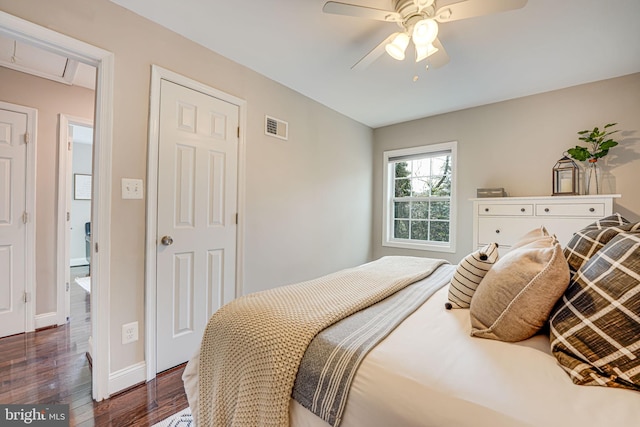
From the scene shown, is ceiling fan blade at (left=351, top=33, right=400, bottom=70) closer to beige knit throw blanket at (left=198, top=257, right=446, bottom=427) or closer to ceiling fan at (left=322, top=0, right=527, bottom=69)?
ceiling fan at (left=322, top=0, right=527, bottom=69)

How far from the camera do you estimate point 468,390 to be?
0.67 metres

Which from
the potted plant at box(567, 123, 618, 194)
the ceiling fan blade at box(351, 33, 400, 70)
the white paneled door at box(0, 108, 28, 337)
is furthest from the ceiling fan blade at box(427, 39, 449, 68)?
the white paneled door at box(0, 108, 28, 337)

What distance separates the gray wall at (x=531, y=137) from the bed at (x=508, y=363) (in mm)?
1995

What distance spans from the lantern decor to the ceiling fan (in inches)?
74.4

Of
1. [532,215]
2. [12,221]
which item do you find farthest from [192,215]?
[532,215]

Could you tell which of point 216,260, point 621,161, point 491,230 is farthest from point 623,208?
point 216,260

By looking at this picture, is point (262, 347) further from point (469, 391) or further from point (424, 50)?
point (424, 50)

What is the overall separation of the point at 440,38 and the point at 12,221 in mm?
3856

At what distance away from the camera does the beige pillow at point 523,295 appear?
85 cm

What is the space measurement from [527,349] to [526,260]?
0.28 metres

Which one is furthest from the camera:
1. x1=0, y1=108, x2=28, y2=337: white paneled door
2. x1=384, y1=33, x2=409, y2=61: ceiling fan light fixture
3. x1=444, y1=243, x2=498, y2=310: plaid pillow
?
x1=0, y1=108, x2=28, y2=337: white paneled door

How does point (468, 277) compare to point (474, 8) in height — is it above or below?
below

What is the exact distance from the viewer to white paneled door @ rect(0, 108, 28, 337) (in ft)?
7.63

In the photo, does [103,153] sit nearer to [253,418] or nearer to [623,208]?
[253,418]
